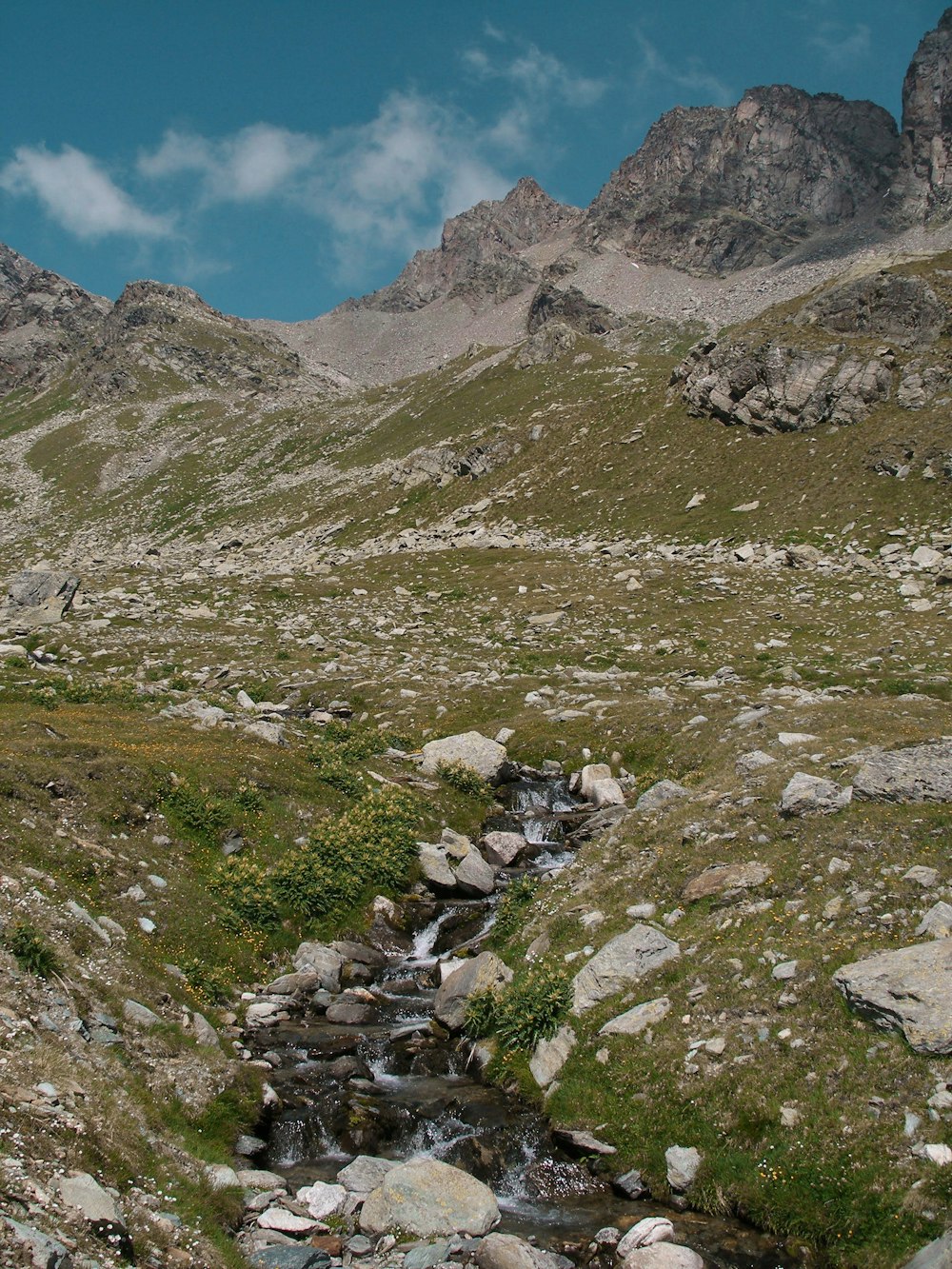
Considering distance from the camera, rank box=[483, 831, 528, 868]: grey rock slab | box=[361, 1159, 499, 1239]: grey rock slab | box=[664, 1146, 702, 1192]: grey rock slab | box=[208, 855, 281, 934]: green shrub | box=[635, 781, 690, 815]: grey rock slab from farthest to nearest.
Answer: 1. box=[483, 831, 528, 868]: grey rock slab
2. box=[635, 781, 690, 815]: grey rock slab
3. box=[208, 855, 281, 934]: green shrub
4. box=[664, 1146, 702, 1192]: grey rock slab
5. box=[361, 1159, 499, 1239]: grey rock slab

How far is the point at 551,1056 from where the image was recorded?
12078 millimetres

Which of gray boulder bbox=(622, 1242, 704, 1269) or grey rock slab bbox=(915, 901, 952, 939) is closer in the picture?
gray boulder bbox=(622, 1242, 704, 1269)

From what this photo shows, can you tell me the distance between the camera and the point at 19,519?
12838 centimetres

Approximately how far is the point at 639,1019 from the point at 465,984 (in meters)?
3.99

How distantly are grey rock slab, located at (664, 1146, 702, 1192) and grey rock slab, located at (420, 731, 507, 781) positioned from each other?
15597 millimetres

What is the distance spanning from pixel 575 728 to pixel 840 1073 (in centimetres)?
1824

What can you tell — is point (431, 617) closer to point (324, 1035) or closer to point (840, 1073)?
point (324, 1035)

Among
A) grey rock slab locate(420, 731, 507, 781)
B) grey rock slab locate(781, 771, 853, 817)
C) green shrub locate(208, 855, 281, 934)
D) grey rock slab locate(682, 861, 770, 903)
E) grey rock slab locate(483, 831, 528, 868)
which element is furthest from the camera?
grey rock slab locate(420, 731, 507, 781)

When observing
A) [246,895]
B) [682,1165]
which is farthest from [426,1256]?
[246,895]

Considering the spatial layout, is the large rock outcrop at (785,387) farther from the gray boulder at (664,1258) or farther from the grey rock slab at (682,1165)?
the gray boulder at (664,1258)

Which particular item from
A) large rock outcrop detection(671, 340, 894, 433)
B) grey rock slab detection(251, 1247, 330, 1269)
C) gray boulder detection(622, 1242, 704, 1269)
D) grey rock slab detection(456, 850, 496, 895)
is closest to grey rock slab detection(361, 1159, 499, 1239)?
grey rock slab detection(251, 1247, 330, 1269)

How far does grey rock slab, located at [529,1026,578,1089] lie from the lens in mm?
11859

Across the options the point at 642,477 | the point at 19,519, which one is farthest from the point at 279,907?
the point at 19,519

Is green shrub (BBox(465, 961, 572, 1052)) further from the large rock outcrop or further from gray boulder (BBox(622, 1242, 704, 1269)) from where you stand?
the large rock outcrop
